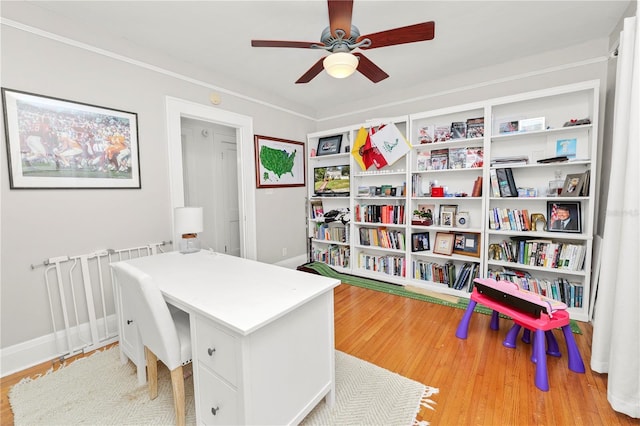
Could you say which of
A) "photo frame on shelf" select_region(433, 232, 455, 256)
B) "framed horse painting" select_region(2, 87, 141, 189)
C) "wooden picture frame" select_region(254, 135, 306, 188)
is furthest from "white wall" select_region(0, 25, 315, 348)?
"photo frame on shelf" select_region(433, 232, 455, 256)

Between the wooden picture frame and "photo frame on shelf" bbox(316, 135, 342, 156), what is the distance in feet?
0.92

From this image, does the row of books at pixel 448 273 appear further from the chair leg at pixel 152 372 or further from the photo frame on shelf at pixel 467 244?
the chair leg at pixel 152 372

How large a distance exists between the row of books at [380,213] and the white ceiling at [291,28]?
1578mm

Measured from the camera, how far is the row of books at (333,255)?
3877mm

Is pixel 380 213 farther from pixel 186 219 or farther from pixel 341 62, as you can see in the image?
pixel 186 219

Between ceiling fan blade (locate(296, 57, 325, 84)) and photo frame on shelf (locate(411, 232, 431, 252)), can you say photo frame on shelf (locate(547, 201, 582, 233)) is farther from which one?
ceiling fan blade (locate(296, 57, 325, 84))

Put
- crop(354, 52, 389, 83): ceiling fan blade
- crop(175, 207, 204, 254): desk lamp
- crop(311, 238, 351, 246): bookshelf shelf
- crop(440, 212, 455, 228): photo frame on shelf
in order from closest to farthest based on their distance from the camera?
crop(354, 52, 389, 83): ceiling fan blade → crop(175, 207, 204, 254): desk lamp → crop(440, 212, 455, 228): photo frame on shelf → crop(311, 238, 351, 246): bookshelf shelf

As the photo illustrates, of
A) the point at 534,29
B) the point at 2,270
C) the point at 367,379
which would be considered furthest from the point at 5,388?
the point at 534,29

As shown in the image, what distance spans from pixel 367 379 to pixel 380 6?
254 cm

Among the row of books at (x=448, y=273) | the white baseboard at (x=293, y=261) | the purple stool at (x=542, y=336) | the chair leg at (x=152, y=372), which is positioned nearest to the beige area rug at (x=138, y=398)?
the chair leg at (x=152, y=372)

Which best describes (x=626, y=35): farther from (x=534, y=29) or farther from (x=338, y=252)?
(x=338, y=252)

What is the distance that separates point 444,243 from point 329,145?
2088mm

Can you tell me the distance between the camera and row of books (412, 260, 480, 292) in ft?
9.50

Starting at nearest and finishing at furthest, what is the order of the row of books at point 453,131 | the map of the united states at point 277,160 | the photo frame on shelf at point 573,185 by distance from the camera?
the photo frame on shelf at point 573,185
the row of books at point 453,131
the map of the united states at point 277,160
